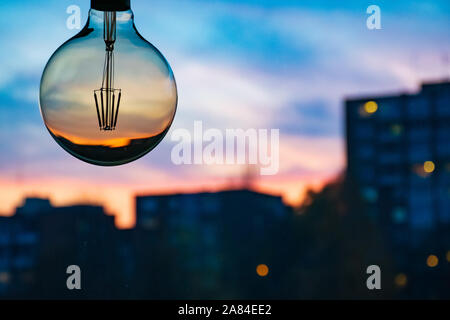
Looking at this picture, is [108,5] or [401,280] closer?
[108,5]

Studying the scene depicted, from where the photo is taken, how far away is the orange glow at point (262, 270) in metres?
28.6

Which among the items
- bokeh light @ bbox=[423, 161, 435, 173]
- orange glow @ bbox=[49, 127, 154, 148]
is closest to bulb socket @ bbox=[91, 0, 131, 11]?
orange glow @ bbox=[49, 127, 154, 148]

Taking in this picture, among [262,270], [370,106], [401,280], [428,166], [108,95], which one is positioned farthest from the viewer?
[262,270]

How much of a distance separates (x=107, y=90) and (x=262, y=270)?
2845 cm

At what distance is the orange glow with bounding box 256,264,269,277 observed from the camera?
28.6m

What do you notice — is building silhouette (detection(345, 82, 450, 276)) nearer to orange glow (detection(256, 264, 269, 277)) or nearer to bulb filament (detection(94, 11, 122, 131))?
orange glow (detection(256, 264, 269, 277))

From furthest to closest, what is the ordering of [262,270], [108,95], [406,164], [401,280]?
[262,270], [406,164], [401,280], [108,95]

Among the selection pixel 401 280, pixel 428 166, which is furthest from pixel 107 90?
pixel 428 166

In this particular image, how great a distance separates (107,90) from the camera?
30.7 inches

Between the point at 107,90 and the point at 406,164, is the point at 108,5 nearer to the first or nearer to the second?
the point at 107,90

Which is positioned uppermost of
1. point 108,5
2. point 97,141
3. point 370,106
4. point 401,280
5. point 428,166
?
point 370,106

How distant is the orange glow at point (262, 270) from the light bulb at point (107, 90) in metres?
28.0

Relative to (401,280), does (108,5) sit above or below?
above
